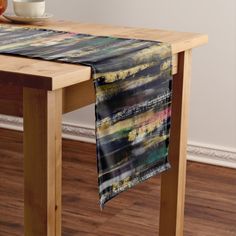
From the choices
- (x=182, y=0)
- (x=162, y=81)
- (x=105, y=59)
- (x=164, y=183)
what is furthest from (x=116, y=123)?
(x=182, y=0)

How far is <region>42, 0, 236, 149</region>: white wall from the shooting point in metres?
3.15

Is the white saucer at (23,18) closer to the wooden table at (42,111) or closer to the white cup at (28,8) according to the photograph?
the white cup at (28,8)

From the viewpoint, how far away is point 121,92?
166cm

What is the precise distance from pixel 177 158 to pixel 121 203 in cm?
70

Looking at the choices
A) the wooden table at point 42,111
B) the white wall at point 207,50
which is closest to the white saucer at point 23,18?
the wooden table at point 42,111

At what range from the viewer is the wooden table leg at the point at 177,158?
210 cm

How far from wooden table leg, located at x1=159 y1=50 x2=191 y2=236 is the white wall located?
108 cm

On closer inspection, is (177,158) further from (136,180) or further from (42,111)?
(42,111)

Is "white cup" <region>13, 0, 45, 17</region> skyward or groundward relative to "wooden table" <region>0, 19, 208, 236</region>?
skyward

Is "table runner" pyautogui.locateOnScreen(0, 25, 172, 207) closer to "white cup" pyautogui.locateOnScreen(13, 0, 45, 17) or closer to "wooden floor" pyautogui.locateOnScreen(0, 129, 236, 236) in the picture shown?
"white cup" pyautogui.locateOnScreen(13, 0, 45, 17)

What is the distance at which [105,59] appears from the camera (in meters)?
1.63

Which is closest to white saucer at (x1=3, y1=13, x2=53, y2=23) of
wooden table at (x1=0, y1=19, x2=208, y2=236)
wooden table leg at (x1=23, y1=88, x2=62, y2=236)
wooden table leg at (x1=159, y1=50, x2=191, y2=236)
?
wooden table leg at (x1=159, y1=50, x2=191, y2=236)

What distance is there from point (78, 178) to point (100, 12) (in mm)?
855

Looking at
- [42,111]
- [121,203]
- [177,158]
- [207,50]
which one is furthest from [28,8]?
[207,50]
